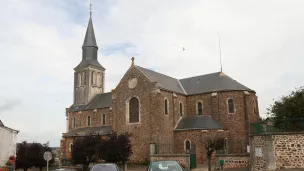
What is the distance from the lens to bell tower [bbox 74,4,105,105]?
48872 millimetres

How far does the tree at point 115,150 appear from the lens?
83.2 ft

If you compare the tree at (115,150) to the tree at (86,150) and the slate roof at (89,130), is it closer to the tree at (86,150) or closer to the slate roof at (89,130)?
the tree at (86,150)

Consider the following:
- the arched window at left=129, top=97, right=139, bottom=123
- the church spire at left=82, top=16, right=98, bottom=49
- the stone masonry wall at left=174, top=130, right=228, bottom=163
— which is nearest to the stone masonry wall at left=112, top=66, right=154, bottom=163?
the arched window at left=129, top=97, right=139, bottom=123

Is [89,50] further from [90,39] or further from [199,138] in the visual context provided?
[199,138]

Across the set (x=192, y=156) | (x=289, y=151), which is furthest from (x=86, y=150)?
(x=289, y=151)

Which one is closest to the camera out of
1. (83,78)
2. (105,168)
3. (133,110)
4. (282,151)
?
(105,168)

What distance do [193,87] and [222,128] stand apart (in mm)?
7344

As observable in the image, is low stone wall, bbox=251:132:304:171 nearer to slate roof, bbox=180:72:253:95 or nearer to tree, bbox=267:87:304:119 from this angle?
tree, bbox=267:87:304:119

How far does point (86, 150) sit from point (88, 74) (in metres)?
25.0

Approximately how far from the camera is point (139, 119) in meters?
33.3

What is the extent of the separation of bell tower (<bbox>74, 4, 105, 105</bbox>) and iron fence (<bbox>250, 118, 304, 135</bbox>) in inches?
1286

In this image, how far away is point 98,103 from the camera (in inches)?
1790

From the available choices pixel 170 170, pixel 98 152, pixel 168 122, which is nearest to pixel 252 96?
pixel 168 122

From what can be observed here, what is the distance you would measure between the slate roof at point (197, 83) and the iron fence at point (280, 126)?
1395 centimetres
